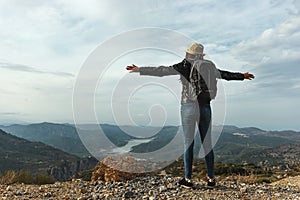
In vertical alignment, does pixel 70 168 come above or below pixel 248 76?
below

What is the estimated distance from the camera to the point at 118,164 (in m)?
8.27

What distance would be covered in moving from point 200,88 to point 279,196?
2.80 m

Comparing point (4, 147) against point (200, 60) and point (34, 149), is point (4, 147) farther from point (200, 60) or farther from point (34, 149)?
point (200, 60)

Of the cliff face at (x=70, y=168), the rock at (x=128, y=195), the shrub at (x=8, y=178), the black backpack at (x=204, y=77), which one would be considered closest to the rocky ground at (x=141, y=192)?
the rock at (x=128, y=195)

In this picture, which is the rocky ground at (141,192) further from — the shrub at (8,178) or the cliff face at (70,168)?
the cliff face at (70,168)

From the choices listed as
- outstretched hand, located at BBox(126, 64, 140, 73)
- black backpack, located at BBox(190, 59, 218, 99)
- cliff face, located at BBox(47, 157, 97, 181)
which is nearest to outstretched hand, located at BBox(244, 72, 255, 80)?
black backpack, located at BBox(190, 59, 218, 99)

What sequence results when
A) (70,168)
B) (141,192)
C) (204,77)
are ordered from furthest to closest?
(70,168) < (141,192) < (204,77)

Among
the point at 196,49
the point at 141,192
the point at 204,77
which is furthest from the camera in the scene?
the point at 141,192

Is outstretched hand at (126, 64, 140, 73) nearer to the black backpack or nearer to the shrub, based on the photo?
the black backpack

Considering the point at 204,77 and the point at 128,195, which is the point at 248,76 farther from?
the point at 128,195

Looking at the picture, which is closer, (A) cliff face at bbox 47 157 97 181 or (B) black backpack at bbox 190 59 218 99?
(B) black backpack at bbox 190 59 218 99

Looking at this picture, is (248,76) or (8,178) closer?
(248,76)

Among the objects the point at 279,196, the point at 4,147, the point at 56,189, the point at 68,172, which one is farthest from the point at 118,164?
the point at 4,147

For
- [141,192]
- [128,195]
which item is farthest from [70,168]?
[128,195]
